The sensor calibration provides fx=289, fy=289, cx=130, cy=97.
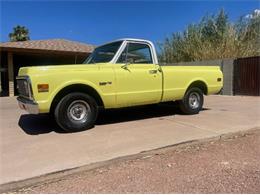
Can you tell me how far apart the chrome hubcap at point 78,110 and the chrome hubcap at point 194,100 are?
10.5 ft

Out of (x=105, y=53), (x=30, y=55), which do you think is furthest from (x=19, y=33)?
(x=105, y=53)

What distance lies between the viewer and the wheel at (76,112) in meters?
5.83

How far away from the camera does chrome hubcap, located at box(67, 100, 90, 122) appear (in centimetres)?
598

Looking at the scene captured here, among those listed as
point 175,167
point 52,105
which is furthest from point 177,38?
point 175,167

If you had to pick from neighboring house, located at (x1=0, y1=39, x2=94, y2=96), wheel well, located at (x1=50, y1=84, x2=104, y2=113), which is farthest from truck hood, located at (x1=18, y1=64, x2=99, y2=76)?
neighboring house, located at (x1=0, y1=39, x2=94, y2=96)

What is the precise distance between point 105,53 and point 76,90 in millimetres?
1521

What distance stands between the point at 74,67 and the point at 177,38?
61.7 feet

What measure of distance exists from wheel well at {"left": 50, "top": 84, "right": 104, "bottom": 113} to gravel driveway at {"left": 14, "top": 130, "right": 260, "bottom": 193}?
217 cm

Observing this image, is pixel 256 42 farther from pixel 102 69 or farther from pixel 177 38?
pixel 102 69

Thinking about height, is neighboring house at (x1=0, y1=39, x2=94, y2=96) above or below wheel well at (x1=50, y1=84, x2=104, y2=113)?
above

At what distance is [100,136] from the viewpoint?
5.65m

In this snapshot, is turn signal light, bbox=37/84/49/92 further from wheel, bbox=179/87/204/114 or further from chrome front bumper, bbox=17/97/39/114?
wheel, bbox=179/87/204/114

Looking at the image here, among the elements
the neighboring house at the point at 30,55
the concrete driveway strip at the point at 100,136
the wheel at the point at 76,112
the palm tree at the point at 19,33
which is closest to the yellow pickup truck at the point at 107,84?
the wheel at the point at 76,112

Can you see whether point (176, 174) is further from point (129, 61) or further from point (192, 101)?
point (192, 101)
